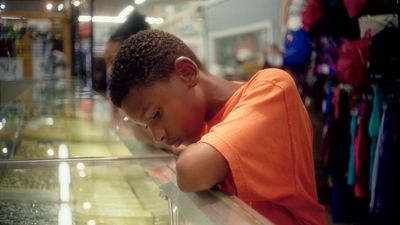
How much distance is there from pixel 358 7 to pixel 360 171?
1.12 m

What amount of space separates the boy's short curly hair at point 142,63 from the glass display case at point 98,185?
0.26 meters

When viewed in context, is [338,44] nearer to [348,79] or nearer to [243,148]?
[348,79]

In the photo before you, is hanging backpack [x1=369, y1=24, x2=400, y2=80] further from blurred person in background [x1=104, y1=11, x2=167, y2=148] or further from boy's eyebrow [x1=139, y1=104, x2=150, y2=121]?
boy's eyebrow [x1=139, y1=104, x2=150, y2=121]

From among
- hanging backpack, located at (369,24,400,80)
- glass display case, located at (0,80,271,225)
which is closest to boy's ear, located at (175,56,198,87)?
glass display case, located at (0,80,271,225)

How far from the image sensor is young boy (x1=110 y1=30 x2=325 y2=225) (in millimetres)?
965

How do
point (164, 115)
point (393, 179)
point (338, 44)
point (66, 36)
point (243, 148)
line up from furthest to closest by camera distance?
point (338, 44), point (393, 179), point (66, 36), point (164, 115), point (243, 148)

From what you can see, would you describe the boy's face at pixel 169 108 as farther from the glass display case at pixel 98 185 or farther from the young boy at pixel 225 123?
the glass display case at pixel 98 185

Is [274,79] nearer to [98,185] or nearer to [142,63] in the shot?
[142,63]

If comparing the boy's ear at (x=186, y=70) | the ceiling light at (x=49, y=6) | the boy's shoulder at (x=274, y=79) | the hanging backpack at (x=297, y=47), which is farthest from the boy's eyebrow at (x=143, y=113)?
the hanging backpack at (x=297, y=47)

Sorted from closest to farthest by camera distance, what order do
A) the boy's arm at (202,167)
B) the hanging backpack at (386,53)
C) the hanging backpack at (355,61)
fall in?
the boy's arm at (202,167), the hanging backpack at (386,53), the hanging backpack at (355,61)

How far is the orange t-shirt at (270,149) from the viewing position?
3.18 ft

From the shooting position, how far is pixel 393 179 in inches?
115

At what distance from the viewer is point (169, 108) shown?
1083 mm

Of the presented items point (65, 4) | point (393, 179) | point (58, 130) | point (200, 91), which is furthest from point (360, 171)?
point (200, 91)
